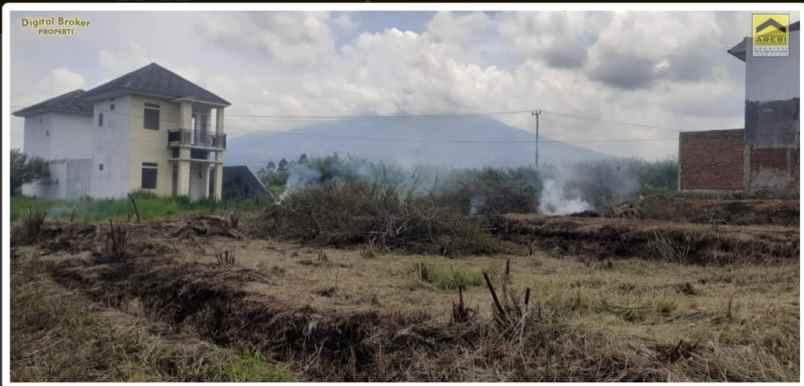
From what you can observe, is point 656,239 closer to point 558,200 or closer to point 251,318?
point 251,318

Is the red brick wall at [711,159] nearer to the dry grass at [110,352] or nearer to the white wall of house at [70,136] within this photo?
the white wall of house at [70,136]

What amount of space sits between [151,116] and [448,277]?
5888mm

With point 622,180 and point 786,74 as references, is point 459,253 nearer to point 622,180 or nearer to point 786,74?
point 786,74

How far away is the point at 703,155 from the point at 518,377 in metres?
15.4

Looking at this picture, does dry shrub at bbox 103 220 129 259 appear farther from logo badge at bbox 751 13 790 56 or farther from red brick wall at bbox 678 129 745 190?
red brick wall at bbox 678 129 745 190

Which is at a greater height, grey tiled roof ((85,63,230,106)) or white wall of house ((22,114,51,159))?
grey tiled roof ((85,63,230,106))

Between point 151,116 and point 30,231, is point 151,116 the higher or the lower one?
the higher one

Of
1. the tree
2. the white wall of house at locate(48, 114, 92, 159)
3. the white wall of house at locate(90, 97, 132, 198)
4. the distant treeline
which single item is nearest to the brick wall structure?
the distant treeline

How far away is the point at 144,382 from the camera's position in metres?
4.29

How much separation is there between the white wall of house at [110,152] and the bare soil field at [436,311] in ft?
3.42

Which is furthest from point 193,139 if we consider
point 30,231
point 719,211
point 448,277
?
point 719,211

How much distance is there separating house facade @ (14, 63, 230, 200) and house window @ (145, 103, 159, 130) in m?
0.02

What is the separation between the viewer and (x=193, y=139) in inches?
412

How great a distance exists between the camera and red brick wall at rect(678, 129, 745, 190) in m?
16.4
